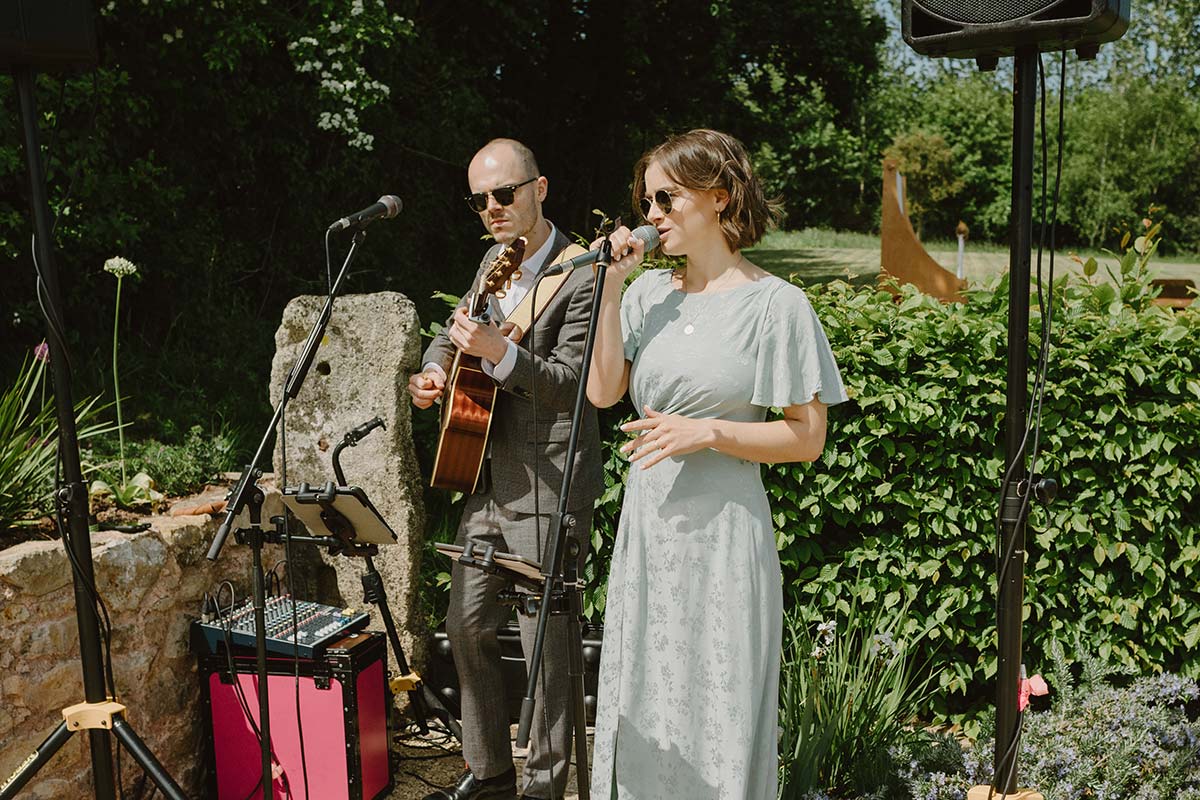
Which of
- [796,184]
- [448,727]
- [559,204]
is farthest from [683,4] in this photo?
[796,184]

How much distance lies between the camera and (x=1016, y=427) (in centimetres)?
237

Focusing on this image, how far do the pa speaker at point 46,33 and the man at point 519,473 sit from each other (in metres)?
1.09

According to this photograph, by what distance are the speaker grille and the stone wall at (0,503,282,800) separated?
282cm

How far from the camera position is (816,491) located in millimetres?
4039

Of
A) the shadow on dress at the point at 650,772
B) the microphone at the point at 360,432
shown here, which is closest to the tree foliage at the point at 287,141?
the microphone at the point at 360,432

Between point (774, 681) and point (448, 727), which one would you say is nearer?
point (774, 681)

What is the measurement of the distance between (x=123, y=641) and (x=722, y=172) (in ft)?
7.82

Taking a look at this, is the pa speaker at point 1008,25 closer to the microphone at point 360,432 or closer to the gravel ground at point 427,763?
the microphone at point 360,432

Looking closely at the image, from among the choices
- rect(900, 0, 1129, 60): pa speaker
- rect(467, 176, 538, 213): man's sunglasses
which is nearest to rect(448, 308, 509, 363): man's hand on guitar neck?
rect(467, 176, 538, 213): man's sunglasses

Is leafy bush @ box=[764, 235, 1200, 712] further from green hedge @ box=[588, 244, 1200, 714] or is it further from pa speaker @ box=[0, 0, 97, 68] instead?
pa speaker @ box=[0, 0, 97, 68]

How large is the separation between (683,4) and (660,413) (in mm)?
11222

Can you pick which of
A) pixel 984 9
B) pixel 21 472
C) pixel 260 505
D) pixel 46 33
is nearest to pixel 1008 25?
pixel 984 9

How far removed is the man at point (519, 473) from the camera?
10.6 feet

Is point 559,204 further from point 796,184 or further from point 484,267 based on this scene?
point 796,184
